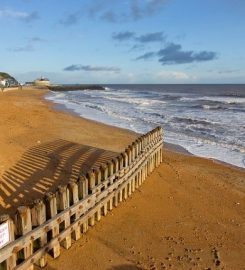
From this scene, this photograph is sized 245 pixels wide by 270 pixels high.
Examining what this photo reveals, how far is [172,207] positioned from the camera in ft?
25.0

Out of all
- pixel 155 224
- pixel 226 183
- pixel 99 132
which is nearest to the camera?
pixel 155 224

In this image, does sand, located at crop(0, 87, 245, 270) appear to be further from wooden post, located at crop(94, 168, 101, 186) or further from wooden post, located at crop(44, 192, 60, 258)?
wooden post, located at crop(94, 168, 101, 186)

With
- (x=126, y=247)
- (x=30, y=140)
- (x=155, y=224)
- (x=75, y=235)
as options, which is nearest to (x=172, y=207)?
(x=155, y=224)

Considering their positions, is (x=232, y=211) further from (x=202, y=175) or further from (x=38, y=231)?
(x=38, y=231)

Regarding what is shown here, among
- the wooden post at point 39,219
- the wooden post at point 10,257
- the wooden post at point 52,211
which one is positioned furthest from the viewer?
the wooden post at point 52,211

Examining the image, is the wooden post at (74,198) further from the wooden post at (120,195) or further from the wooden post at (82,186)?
the wooden post at (120,195)

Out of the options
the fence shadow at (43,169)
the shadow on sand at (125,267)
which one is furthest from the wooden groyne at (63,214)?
the fence shadow at (43,169)

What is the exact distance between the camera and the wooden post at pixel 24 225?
4477 mm

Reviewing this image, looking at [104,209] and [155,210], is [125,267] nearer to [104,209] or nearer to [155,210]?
[104,209]

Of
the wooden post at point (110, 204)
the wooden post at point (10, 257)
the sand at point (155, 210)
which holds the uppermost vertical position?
the wooden post at point (10, 257)

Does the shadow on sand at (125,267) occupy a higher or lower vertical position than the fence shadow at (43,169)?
lower

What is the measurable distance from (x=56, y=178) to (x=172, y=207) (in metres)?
2.99

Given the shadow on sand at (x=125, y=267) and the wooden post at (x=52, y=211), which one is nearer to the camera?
the wooden post at (x=52, y=211)

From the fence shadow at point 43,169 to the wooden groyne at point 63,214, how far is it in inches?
61.8
